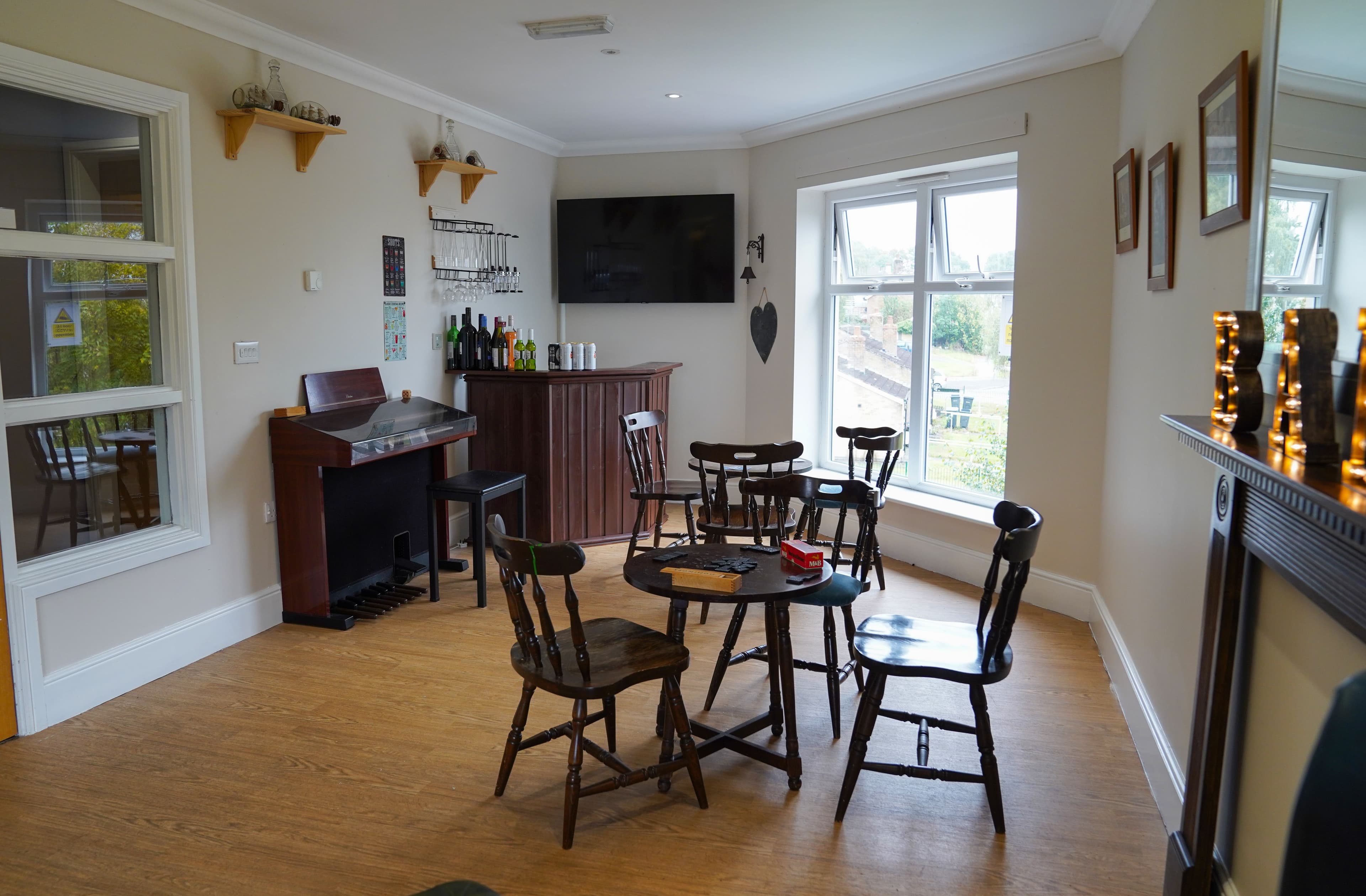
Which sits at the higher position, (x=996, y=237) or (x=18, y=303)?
(x=996, y=237)

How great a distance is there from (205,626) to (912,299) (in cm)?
430

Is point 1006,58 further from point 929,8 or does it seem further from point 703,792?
point 703,792

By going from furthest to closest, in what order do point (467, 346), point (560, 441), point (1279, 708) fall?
1. point (467, 346)
2. point (560, 441)
3. point (1279, 708)

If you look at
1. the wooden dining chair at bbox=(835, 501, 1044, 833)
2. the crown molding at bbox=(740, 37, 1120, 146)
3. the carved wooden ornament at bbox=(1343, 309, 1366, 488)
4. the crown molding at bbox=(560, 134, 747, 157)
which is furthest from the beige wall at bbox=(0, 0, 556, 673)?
the carved wooden ornament at bbox=(1343, 309, 1366, 488)

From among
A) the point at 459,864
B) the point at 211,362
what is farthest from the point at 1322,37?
the point at 211,362

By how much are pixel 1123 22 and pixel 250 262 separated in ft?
13.1

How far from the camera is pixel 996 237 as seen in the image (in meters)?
5.15

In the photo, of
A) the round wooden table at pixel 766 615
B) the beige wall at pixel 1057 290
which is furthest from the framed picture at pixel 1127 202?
the round wooden table at pixel 766 615

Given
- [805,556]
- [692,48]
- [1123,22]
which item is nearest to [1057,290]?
[1123,22]

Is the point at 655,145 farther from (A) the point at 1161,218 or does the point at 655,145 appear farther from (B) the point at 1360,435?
(B) the point at 1360,435

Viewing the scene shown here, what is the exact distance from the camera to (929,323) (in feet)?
18.3

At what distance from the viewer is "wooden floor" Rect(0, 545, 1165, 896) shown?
239 centimetres

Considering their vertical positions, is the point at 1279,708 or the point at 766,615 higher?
the point at 1279,708

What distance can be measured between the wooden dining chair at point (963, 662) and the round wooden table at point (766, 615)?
0.21 metres
